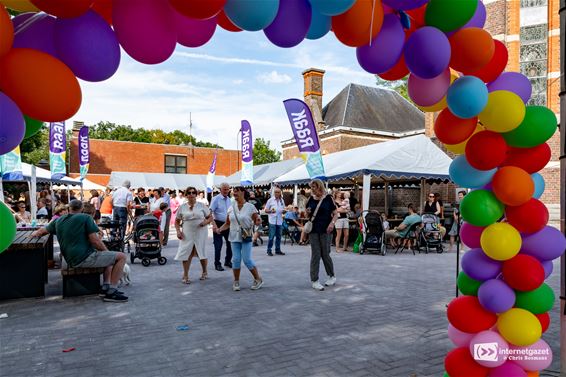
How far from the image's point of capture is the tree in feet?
214

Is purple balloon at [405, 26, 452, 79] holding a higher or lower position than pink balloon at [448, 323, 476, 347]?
higher

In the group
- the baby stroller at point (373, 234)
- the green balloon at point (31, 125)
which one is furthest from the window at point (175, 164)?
the green balloon at point (31, 125)

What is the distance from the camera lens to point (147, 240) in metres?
9.48

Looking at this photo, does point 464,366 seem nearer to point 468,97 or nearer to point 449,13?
point 468,97

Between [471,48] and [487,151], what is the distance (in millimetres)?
756

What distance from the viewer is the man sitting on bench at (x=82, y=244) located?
19.7ft

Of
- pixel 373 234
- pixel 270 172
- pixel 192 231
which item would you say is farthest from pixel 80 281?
pixel 270 172

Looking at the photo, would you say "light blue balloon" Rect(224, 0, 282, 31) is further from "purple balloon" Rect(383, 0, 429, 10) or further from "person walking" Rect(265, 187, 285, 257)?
"person walking" Rect(265, 187, 285, 257)

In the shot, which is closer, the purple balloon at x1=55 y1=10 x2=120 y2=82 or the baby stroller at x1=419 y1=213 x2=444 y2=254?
the purple balloon at x1=55 y1=10 x2=120 y2=82

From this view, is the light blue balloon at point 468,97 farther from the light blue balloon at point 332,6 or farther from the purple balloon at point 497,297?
the purple balloon at point 497,297

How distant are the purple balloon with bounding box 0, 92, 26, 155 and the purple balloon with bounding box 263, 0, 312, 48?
5.07 feet

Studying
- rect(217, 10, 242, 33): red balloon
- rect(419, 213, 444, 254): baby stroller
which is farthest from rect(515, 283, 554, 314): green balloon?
rect(419, 213, 444, 254): baby stroller

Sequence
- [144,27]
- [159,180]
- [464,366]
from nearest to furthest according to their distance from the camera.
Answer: [144,27] < [464,366] < [159,180]

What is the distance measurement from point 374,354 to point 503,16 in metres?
20.2
